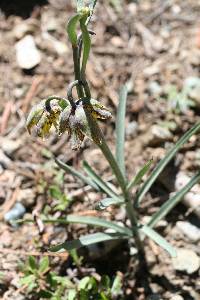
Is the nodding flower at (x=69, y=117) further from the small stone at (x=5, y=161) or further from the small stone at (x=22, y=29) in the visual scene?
the small stone at (x=22, y=29)

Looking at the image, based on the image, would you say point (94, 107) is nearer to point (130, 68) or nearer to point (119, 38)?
point (130, 68)

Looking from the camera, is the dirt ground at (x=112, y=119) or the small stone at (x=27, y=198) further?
the small stone at (x=27, y=198)

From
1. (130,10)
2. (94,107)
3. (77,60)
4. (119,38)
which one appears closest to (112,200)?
(94,107)

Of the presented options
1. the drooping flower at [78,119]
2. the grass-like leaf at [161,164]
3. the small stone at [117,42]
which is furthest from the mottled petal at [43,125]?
the small stone at [117,42]

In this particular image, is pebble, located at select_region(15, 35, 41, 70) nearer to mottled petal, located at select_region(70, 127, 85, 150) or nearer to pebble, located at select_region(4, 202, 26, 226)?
pebble, located at select_region(4, 202, 26, 226)

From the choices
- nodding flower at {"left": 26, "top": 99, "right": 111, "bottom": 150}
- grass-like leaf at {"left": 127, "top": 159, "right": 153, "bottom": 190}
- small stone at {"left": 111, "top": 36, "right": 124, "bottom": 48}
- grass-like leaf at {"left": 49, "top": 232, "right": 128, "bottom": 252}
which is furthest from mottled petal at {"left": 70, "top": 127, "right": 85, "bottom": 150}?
small stone at {"left": 111, "top": 36, "right": 124, "bottom": 48}
